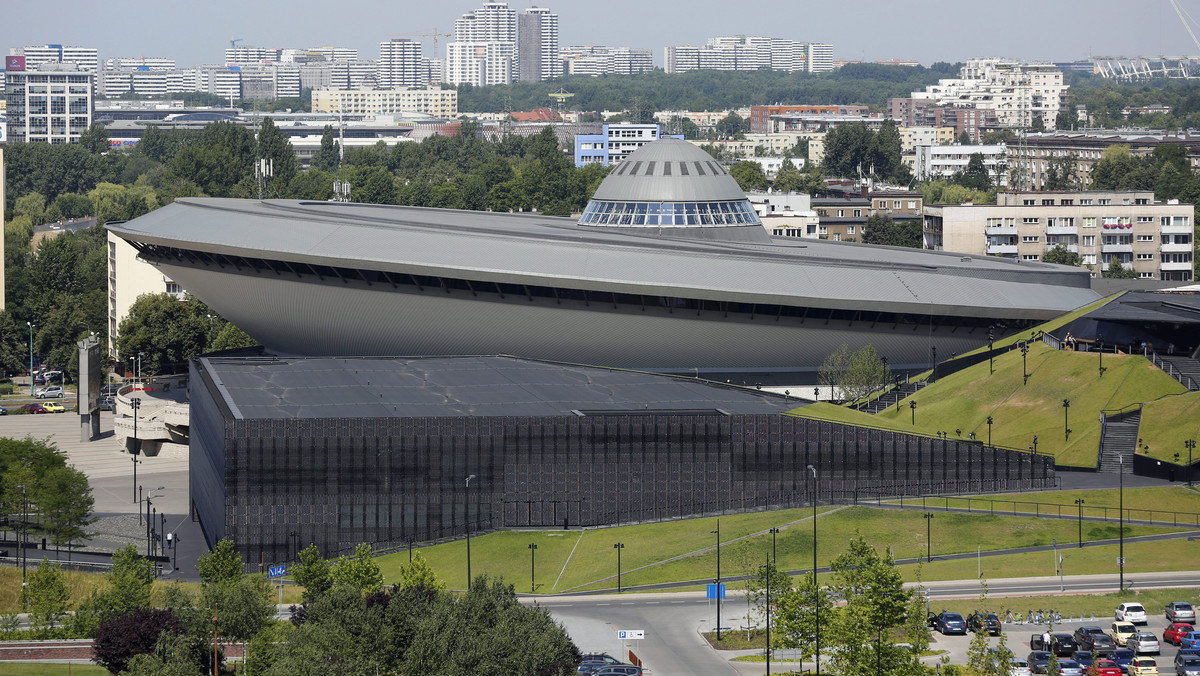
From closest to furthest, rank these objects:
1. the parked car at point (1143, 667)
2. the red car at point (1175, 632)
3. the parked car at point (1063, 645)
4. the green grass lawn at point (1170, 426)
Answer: the parked car at point (1143, 667) → the parked car at point (1063, 645) → the red car at point (1175, 632) → the green grass lawn at point (1170, 426)

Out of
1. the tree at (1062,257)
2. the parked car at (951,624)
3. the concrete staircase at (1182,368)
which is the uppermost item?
the tree at (1062,257)

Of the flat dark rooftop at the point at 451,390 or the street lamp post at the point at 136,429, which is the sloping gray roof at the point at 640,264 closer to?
the flat dark rooftop at the point at 451,390

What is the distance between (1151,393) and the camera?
105 metres

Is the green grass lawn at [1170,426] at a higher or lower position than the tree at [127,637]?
higher

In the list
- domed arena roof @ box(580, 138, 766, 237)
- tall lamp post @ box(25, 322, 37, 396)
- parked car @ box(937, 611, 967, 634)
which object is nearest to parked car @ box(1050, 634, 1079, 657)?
parked car @ box(937, 611, 967, 634)

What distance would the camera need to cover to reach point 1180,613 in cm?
7238

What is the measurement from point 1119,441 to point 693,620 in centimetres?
3736

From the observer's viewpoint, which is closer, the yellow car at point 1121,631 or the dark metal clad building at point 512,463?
the yellow car at point 1121,631

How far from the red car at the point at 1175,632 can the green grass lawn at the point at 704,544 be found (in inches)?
504

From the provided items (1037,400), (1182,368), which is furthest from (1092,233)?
(1037,400)

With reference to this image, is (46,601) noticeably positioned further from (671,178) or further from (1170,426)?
(671,178)

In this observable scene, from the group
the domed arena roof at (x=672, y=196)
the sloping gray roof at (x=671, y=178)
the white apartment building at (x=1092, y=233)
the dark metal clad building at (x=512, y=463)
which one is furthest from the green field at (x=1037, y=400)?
the white apartment building at (x=1092, y=233)

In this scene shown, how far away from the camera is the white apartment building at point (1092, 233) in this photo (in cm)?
18675

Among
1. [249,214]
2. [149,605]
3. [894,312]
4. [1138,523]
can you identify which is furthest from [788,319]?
[149,605]
